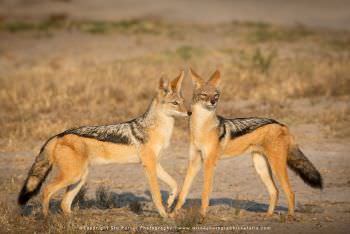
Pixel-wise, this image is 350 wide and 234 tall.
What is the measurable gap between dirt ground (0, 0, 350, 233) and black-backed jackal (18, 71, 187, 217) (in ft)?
1.21

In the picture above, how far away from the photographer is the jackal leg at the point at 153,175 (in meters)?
8.46

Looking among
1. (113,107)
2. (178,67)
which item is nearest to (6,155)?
(113,107)

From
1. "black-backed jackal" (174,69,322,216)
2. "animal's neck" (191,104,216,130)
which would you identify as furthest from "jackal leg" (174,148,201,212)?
"animal's neck" (191,104,216,130)

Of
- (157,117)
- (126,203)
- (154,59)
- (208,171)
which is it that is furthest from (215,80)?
(154,59)

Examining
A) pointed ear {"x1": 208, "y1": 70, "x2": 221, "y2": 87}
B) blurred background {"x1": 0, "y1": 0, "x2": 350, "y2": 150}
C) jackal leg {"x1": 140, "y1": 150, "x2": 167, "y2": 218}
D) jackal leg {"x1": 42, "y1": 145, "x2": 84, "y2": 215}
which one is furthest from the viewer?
blurred background {"x1": 0, "y1": 0, "x2": 350, "y2": 150}

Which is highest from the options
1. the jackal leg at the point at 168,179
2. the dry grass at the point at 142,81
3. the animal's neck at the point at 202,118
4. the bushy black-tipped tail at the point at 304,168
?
the dry grass at the point at 142,81

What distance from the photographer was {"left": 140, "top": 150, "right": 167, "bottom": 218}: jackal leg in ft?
27.8

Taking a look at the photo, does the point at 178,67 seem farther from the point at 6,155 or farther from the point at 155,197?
the point at 155,197

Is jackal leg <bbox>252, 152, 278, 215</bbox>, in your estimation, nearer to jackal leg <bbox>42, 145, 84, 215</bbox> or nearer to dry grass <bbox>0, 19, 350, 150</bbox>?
jackal leg <bbox>42, 145, 84, 215</bbox>

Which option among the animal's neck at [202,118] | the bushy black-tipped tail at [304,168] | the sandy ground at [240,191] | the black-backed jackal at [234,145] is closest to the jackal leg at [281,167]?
the black-backed jackal at [234,145]

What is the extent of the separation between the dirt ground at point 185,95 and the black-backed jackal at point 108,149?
369 millimetres

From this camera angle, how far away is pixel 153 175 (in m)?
8.50

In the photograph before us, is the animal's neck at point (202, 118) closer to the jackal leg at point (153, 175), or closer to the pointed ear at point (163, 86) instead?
the pointed ear at point (163, 86)

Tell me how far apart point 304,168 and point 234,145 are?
84cm
